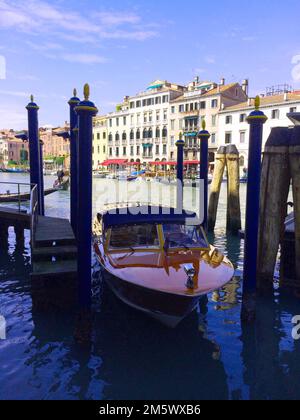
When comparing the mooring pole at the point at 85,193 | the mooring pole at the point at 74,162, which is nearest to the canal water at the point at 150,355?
the mooring pole at the point at 85,193

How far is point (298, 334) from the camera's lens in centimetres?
641

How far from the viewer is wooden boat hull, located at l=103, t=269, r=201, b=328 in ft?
17.5

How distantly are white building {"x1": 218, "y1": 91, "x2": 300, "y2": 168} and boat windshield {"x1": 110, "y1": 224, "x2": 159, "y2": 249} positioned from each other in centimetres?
4467

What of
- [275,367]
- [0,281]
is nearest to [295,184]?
[275,367]

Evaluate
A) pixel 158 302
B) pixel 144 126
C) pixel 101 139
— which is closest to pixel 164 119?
pixel 144 126

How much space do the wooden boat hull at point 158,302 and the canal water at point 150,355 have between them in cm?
57

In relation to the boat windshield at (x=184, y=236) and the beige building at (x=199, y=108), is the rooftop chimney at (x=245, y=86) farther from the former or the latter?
the boat windshield at (x=184, y=236)

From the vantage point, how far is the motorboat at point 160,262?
543cm

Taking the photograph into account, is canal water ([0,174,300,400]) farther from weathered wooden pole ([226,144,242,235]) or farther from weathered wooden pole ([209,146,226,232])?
weathered wooden pole ([209,146,226,232])

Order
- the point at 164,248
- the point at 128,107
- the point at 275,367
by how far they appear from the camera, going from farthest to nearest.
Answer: the point at 128,107 < the point at 164,248 < the point at 275,367
